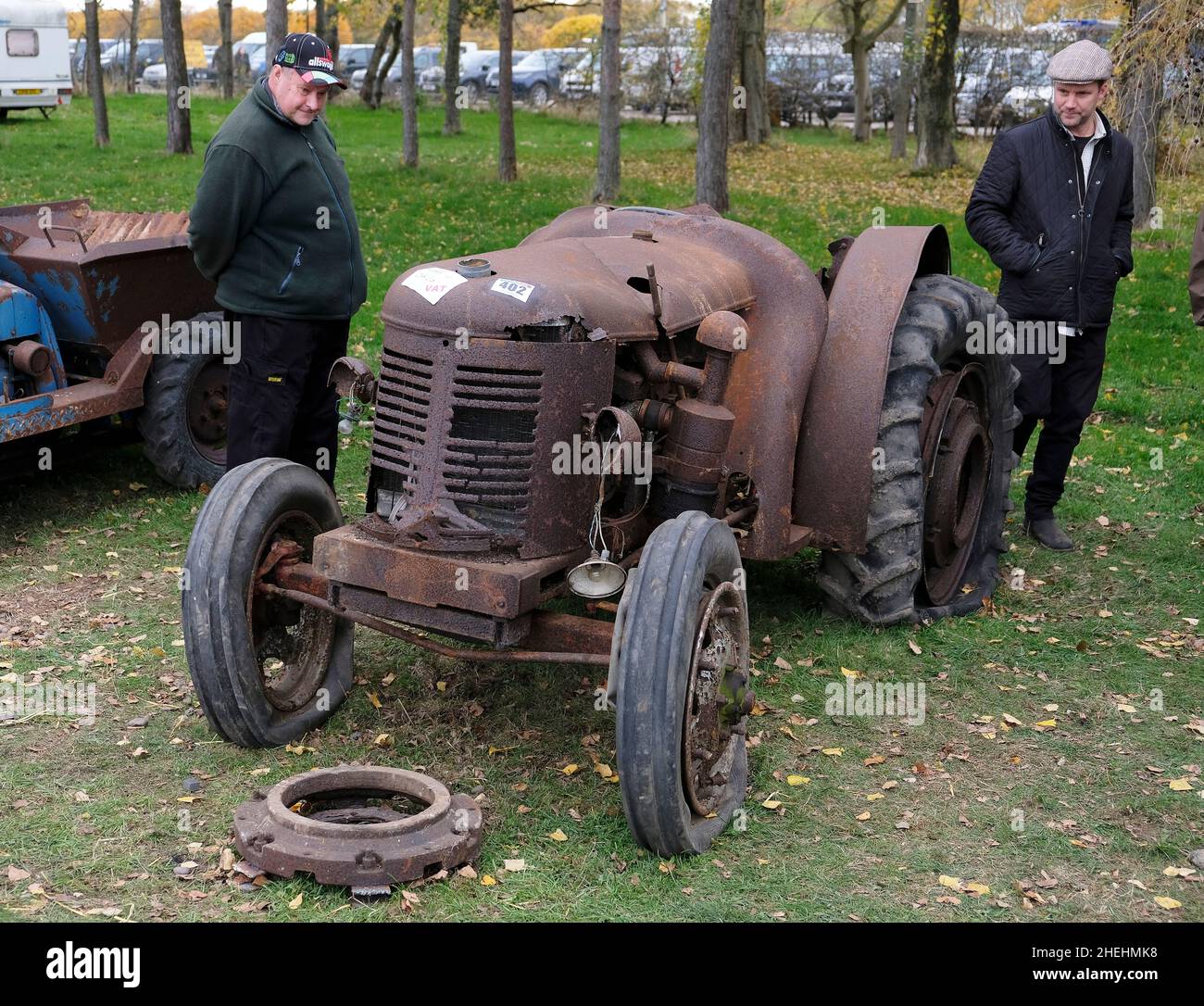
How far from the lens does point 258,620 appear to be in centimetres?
486

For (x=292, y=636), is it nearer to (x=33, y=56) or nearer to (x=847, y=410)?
(x=847, y=410)

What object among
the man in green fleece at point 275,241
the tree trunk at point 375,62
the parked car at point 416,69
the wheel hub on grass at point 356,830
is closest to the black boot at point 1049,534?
the man in green fleece at point 275,241

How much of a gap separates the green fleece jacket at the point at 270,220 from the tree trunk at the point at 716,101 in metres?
9.22

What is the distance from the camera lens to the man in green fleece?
17.8ft

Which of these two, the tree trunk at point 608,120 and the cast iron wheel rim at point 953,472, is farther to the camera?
the tree trunk at point 608,120

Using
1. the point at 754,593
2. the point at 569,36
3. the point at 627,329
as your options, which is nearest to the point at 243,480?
the point at 627,329

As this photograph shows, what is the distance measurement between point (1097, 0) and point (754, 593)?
7.75m

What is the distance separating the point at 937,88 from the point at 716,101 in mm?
8038

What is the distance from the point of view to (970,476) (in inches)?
263

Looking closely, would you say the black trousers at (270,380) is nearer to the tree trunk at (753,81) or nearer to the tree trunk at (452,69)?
the tree trunk at (452,69)

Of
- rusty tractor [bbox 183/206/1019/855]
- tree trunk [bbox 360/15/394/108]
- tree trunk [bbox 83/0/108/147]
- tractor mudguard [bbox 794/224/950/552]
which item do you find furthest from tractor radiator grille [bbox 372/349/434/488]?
tree trunk [bbox 360/15/394/108]

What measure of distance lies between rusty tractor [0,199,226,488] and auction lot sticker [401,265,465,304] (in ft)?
9.93

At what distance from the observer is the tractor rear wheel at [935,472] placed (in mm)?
5617

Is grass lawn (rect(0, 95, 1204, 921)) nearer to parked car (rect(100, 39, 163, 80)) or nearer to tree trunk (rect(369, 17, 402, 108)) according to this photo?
tree trunk (rect(369, 17, 402, 108))
